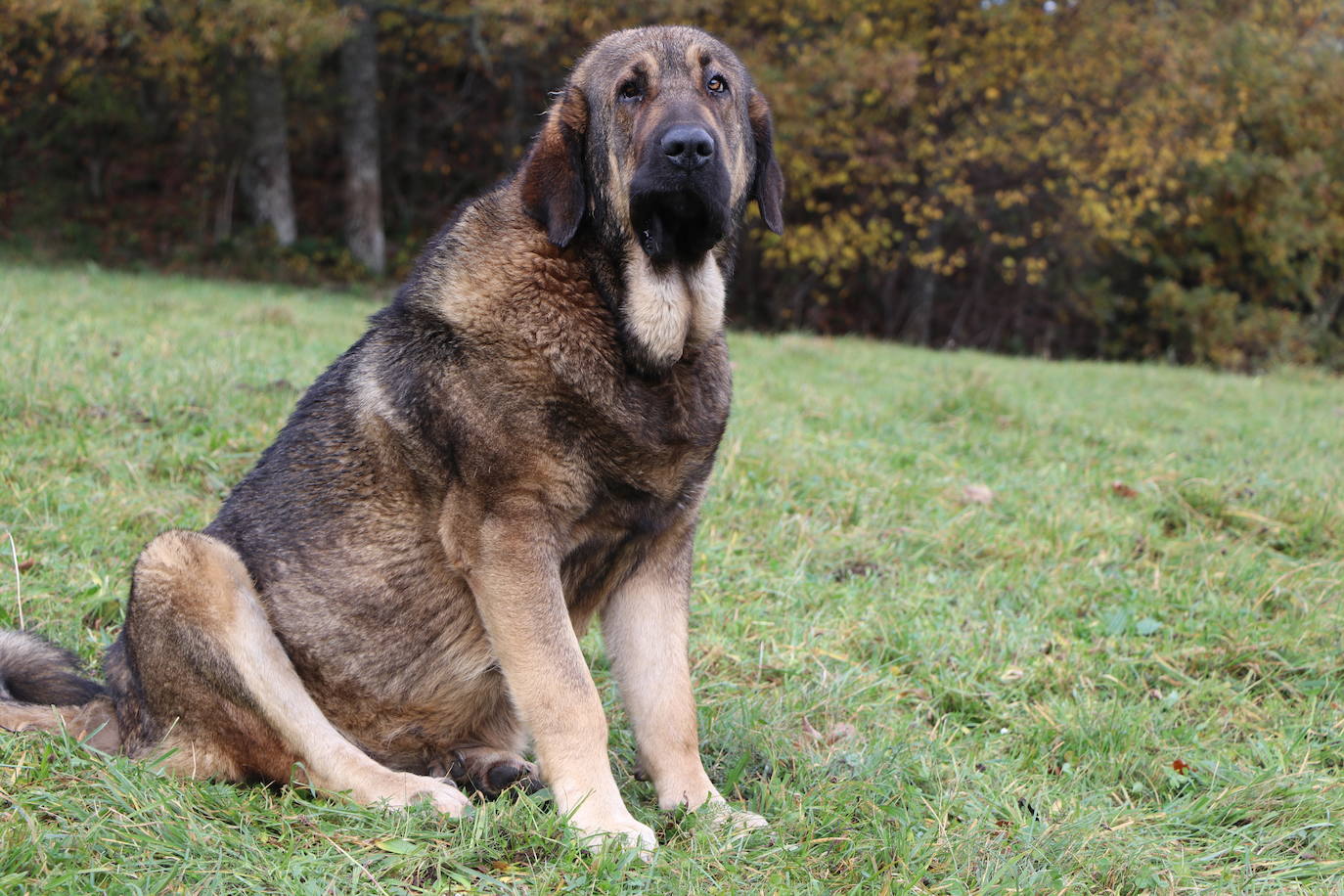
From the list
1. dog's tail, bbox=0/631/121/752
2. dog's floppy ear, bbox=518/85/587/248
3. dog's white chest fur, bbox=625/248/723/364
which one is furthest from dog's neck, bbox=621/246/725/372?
dog's tail, bbox=0/631/121/752

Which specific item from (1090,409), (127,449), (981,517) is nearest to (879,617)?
(981,517)

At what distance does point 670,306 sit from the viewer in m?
3.17

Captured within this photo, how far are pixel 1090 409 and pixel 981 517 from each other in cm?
487

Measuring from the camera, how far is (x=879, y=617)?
458cm

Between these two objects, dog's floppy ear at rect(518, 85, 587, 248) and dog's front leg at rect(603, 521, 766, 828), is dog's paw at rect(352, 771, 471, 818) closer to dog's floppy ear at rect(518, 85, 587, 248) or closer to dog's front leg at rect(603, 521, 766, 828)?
dog's front leg at rect(603, 521, 766, 828)

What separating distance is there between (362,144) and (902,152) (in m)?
10.1

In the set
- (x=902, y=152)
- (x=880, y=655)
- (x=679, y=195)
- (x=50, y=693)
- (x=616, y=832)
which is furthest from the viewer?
(x=902, y=152)

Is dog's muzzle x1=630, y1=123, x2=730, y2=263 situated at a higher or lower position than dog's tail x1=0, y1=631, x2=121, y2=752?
higher

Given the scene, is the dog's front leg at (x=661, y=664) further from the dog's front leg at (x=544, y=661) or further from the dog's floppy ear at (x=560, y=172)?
the dog's floppy ear at (x=560, y=172)

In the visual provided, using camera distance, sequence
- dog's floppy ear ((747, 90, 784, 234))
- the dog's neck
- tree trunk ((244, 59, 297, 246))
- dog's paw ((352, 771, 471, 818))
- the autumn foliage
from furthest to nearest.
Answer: tree trunk ((244, 59, 297, 246)) → the autumn foliage → dog's floppy ear ((747, 90, 784, 234)) → the dog's neck → dog's paw ((352, 771, 471, 818))

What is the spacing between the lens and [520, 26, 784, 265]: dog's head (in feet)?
10.2

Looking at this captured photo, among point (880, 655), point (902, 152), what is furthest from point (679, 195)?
point (902, 152)

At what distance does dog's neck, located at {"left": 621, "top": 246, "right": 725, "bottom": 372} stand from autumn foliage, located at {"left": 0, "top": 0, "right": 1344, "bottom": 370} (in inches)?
586

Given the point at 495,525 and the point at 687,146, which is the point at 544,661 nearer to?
the point at 495,525
